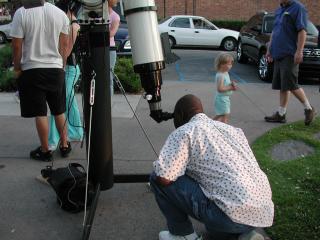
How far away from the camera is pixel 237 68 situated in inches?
546

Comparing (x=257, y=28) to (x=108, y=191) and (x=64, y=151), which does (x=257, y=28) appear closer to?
(x=64, y=151)

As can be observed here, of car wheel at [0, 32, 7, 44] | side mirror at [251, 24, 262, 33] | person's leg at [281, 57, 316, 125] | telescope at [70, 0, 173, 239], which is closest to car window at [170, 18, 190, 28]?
side mirror at [251, 24, 262, 33]

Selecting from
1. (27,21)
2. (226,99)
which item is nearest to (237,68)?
(226,99)

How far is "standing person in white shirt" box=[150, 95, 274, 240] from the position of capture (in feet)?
9.62

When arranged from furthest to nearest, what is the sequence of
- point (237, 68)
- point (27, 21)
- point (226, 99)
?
point (237, 68) → point (226, 99) → point (27, 21)

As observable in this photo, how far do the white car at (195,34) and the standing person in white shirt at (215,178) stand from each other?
16567 mm

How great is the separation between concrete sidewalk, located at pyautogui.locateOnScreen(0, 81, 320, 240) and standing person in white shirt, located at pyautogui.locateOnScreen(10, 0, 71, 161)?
612mm

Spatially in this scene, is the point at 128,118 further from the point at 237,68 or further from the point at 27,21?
the point at 237,68

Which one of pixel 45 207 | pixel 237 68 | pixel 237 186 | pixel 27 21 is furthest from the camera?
pixel 237 68

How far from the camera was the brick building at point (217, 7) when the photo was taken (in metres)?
28.2

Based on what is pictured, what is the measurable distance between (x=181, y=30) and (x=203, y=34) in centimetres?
92

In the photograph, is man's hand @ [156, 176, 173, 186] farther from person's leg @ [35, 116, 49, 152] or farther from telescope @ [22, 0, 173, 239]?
person's leg @ [35, 116, 49, 152]

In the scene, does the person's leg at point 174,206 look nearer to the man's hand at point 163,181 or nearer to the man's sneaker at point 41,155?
the man's hand at point 163,181

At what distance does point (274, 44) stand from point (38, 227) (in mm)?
4351
